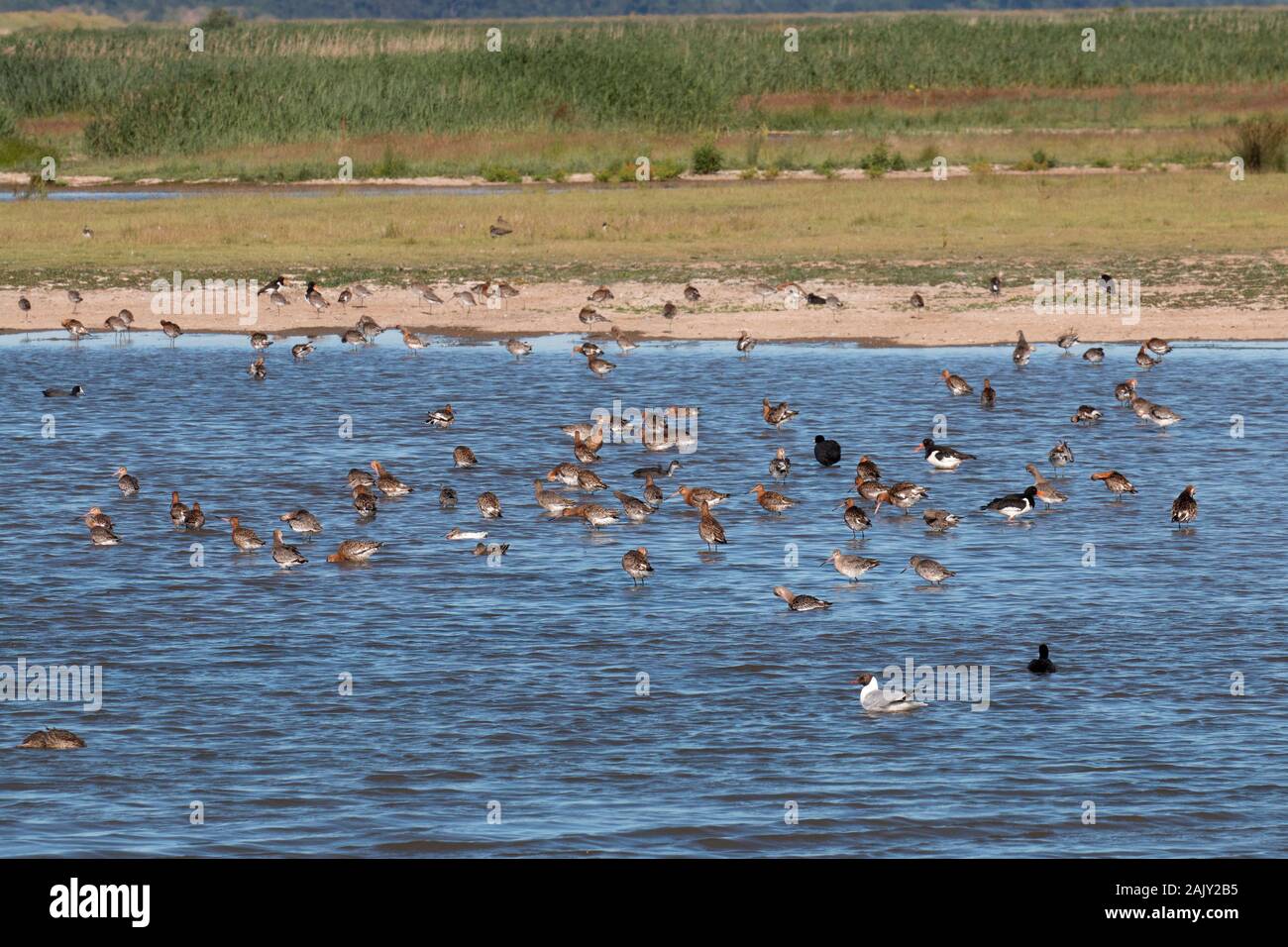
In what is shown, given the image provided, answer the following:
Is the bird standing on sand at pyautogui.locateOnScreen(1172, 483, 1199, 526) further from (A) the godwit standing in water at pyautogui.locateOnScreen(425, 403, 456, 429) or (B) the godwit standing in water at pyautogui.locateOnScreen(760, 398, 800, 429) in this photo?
(A) the godwit standing in water at pyautogui.locateOnScreen(425, 403, 456, 429)

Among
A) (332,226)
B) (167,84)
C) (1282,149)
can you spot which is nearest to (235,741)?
(332,226)

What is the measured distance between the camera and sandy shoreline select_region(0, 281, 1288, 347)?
3291 cm

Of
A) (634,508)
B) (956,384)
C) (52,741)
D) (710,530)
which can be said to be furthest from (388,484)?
(956,384)

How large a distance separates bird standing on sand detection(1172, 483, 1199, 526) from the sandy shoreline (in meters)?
12.6

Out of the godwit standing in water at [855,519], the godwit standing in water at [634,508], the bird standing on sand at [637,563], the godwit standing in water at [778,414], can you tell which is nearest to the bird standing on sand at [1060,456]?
the godwit standing in water at [855,519]

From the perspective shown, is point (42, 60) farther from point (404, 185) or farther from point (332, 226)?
point (332, 226)

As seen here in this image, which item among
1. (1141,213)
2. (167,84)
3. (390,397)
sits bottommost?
(390,397)

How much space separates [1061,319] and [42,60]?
59.1m

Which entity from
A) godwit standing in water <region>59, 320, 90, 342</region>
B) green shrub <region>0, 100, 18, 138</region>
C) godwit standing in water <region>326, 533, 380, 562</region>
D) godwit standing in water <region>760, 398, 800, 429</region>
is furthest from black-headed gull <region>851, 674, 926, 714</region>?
green shrub <region>0, 100, 18, 138</region>

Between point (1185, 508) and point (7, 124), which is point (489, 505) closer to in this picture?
point (1185, 508)

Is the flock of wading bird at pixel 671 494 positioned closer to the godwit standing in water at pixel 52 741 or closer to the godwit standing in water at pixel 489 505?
the godwit standing in water at pixel 489 505

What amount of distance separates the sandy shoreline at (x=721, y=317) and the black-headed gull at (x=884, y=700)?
737 inches

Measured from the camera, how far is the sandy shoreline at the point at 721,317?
32906mm
